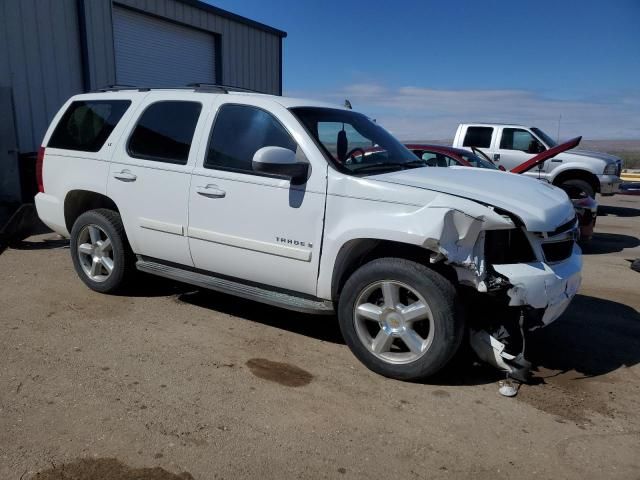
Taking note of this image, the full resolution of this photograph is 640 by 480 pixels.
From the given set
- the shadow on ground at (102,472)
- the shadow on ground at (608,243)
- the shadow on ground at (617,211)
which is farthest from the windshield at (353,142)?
the shadow on ground at (617,211)

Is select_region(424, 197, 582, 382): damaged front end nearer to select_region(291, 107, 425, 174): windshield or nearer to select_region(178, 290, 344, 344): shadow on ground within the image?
select_region(291, 107, 425, 174): windshield

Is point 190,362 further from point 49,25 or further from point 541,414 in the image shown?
point 49,25

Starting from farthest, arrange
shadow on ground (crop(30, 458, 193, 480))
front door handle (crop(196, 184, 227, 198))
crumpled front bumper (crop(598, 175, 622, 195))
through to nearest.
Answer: crumpled front bumper (crop(598, 175, 622, 195)), front door handle (crop(196, 184, 227, 198)), shadow on ground (crop(30, 458, 193, 480))

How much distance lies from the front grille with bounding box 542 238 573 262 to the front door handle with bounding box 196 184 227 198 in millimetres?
2369

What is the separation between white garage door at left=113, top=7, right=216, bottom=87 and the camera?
12.6 metres

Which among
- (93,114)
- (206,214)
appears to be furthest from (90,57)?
(206,214)

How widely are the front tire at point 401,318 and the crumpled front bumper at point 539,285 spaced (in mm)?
359

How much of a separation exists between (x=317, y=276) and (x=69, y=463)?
195 cm

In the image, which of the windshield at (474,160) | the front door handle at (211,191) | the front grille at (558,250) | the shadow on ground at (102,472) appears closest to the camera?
the shadow on ground at (102,472)

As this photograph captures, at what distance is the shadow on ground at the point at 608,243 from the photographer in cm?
873

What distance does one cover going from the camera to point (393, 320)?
3.78 m

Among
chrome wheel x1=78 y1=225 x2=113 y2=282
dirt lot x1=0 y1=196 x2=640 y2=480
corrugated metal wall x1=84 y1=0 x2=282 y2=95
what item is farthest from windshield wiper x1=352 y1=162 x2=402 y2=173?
corrugated metal wall x1=84 y1=0 x2=282 y2=95

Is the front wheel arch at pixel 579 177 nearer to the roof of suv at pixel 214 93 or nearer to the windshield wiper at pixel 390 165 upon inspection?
the windshield wiper at pixel 390 165

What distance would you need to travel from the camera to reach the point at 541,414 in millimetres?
3414
